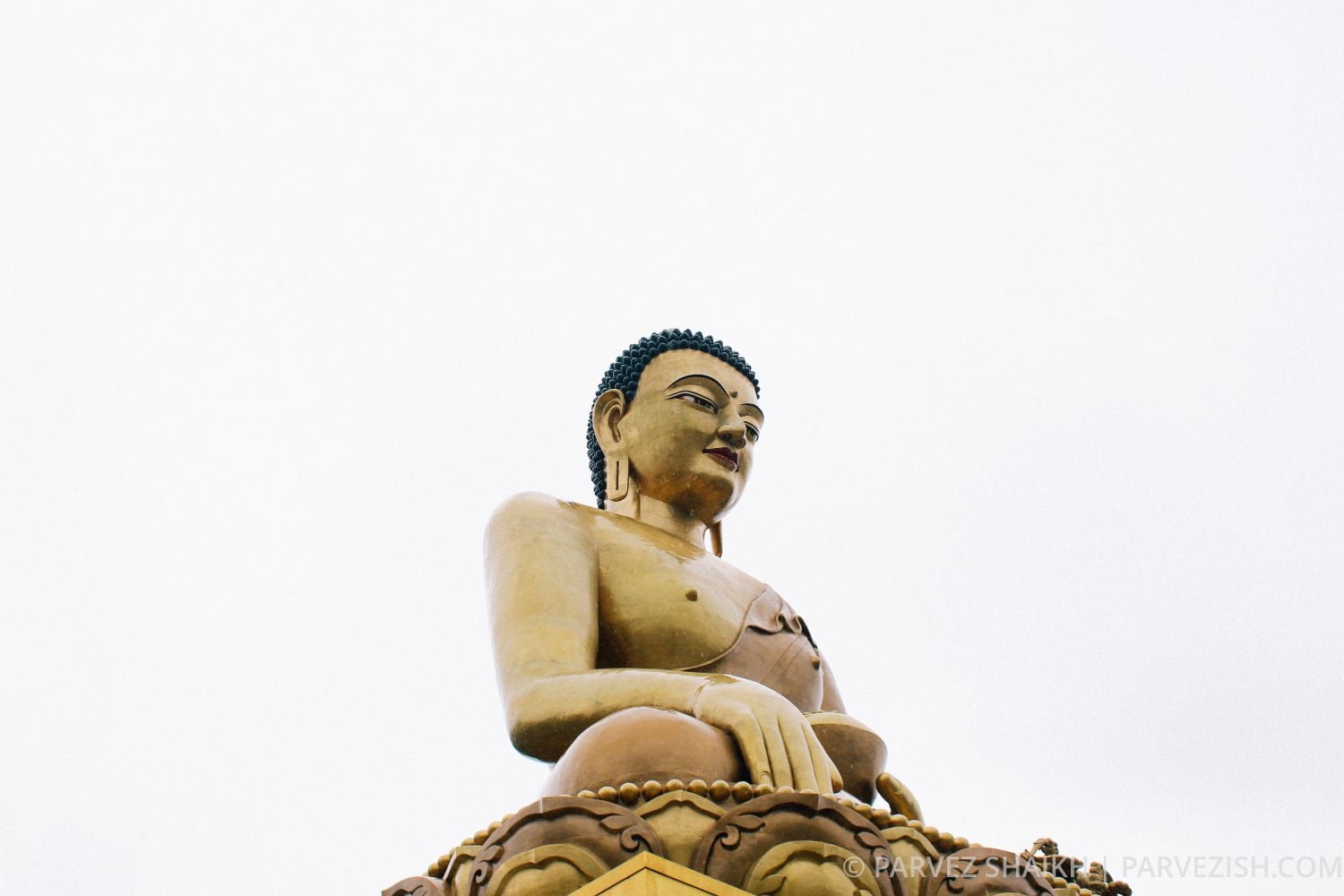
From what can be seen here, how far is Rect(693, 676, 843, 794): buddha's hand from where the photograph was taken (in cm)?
528

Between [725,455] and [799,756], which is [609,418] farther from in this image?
[799,756]

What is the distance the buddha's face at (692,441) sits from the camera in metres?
7.82

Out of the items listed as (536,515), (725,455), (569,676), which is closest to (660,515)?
(725,455)

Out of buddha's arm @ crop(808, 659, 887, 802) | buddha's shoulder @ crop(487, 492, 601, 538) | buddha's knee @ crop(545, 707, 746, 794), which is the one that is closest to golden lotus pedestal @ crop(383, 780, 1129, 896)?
buddha's knee @ crop(545, 707, 746, 794)

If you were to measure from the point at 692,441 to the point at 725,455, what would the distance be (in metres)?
0.16

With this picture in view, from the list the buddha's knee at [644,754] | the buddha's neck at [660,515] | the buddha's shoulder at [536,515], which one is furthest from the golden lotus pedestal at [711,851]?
the buddha's neck at [660,515]

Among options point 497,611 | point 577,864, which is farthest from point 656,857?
point 497,611

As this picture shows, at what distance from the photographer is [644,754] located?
201 inches

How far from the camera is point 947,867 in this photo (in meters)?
5.03

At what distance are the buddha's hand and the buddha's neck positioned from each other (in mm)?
2236

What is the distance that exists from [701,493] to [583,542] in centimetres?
79

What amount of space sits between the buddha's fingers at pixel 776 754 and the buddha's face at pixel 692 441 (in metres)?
2.49

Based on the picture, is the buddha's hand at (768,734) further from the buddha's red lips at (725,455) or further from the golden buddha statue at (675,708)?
the buddha's red lips at (725,455)

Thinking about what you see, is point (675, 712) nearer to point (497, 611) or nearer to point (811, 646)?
point (497, 611)
